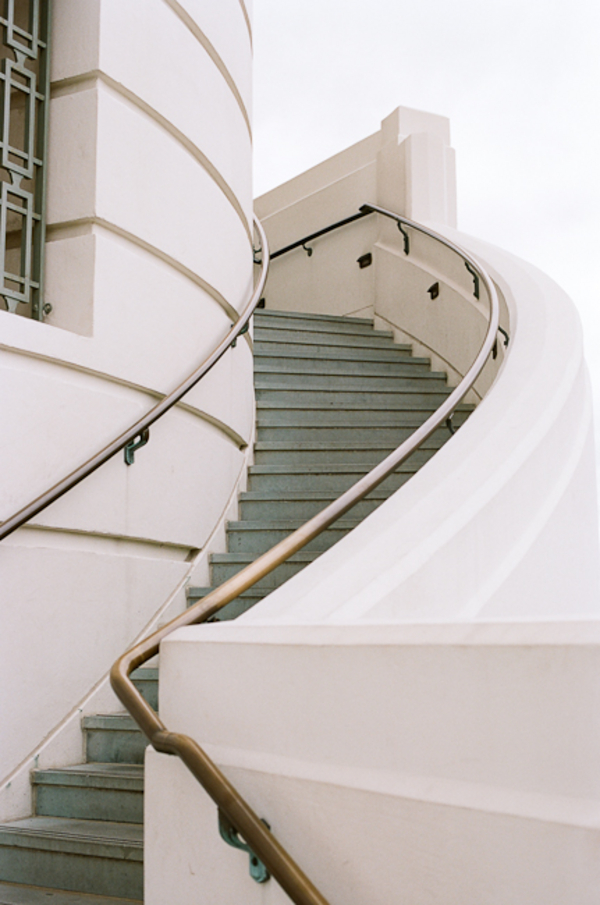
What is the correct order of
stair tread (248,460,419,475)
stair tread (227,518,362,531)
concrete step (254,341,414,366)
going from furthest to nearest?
concrete step (254,341,414,366) < stair tread (248,460,419,475) < stair tread (227,518,362,531)

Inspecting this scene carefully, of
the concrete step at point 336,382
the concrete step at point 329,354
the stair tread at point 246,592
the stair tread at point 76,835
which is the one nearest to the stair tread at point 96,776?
the stair tread at point 76,835

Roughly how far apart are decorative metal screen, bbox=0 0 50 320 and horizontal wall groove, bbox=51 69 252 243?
96mm

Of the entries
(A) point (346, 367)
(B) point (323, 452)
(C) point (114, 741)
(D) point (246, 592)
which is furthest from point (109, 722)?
(A) point (346, 367)

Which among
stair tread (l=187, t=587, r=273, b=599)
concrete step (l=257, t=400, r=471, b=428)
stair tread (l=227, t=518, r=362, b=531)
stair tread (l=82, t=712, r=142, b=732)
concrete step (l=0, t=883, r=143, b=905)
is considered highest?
concrete step (l=257, t=400, r=471, b=428)

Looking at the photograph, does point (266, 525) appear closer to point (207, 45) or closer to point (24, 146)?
point (24, 146)

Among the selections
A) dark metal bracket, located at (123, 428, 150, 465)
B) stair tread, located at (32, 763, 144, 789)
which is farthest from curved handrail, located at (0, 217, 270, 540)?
stair tread, located at (32, 763, 144, 789)

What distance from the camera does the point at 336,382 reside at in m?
6.22

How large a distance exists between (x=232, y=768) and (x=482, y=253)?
5013mm

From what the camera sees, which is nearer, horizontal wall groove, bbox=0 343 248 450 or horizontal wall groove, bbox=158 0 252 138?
horizontal wall groove, bbox=0 343 248 450

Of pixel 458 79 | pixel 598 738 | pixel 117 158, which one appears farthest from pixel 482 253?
pixel 458 79

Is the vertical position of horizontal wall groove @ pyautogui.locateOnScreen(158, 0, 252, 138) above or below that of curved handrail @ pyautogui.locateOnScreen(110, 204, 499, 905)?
above

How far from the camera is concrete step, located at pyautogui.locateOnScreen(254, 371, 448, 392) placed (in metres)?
6.01

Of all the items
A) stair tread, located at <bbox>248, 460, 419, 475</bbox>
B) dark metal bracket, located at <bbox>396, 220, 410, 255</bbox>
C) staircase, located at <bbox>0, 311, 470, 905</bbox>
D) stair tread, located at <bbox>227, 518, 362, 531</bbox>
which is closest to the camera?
staircase, located at <bbox>0, 311, 470, 905</bbox>

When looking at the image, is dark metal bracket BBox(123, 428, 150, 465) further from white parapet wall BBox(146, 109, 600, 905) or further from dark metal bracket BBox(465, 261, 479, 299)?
dark metal bracket BBox(465, 261, 479, 299)
